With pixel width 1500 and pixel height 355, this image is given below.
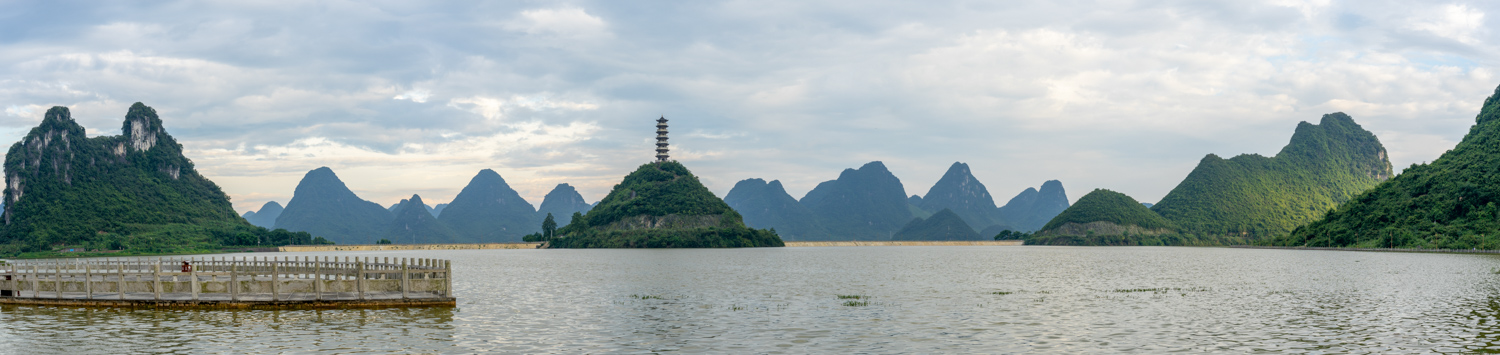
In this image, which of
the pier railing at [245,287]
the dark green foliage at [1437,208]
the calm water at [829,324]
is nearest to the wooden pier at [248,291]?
the pier railing at [245,287]

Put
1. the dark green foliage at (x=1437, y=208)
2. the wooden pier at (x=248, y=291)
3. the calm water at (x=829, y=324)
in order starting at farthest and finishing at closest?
the dark green foliage at (x=1437, y=208) → the wooden pier at (x=248, y=291) → the calm water at (x=829, y=324)

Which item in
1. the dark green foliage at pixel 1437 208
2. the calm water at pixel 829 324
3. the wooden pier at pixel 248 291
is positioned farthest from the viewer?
the dark green foliage at pixel 1437 208

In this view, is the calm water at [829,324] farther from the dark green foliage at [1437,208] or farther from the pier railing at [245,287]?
the dark green foliage at [1437,208]

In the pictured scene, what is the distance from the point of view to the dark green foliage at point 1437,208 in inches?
5502

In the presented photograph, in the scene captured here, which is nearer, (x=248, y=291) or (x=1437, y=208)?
(x=248, y=291)

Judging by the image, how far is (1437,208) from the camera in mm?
150750

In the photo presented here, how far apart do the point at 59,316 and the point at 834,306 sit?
97.1 ft

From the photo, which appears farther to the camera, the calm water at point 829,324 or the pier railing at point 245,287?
the pier railing at point 245,287

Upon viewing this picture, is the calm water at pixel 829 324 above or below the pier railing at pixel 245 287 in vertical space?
below

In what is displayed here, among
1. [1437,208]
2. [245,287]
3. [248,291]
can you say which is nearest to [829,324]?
[248,291]

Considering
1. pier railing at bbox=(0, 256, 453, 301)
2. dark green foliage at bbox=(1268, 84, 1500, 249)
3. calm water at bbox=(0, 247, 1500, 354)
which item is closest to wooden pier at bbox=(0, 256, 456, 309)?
pier railing at bbox=(0, 256, 453, 301)

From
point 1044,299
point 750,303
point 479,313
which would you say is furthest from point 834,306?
point 479,313

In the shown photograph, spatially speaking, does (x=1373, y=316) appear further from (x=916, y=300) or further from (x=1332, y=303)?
(x=916, y=300)

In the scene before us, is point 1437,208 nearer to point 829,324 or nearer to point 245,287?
point 829,324
